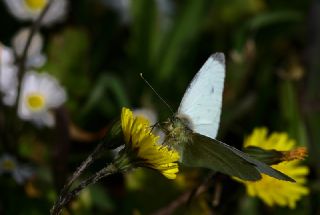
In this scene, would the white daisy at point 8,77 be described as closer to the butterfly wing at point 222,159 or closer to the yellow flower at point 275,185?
the yellow flower at point 275,185

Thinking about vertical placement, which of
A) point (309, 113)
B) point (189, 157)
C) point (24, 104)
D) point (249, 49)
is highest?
point (24, 104)

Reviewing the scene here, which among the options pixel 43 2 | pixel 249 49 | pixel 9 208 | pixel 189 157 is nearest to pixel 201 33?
pixel 249 49

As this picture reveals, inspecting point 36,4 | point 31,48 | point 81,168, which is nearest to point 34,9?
point 36,4

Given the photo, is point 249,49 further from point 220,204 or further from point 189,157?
point 189,157

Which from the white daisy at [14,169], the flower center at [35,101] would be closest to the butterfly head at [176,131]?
the white daisy at [14,169]

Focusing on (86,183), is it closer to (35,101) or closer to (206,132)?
(206,132)

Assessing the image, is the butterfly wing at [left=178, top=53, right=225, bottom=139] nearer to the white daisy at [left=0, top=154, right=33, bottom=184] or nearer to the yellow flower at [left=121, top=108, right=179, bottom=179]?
the yellow flower at [left=121, top=108, right=179, bottom=179]
